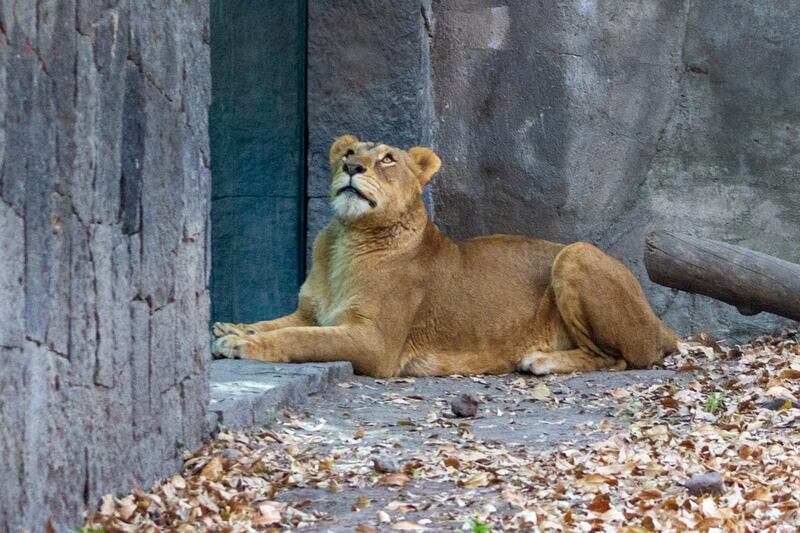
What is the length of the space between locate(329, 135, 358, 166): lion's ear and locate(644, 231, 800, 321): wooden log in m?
1.94

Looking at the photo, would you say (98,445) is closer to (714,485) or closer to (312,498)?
(312,498)

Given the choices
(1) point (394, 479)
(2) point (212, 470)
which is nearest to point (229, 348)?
(2) point (212, 470)

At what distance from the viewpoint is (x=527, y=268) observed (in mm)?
8039

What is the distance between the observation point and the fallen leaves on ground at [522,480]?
13.0ft

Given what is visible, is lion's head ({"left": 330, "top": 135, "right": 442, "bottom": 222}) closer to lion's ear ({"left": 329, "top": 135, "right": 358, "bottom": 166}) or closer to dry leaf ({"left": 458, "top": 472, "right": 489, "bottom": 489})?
lion's ear ({"left": 329, "top": 135, "right": 358, "bottom": 166})

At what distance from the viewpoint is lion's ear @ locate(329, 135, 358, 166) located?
7.68m

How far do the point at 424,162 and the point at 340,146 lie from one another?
1.79 ft

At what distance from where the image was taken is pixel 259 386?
576cm

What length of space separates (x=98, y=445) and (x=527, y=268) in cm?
468

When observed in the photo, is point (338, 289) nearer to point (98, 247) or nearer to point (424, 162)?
point (424, 162)

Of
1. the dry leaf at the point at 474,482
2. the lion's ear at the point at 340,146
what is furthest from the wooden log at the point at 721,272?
the dry leaf at the point at 474,482

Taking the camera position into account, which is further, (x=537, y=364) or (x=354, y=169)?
(x=537, y=364)

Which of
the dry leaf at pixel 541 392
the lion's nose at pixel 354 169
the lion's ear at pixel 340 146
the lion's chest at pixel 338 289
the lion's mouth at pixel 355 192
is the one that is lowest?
the dry leaf at pixel 541 392

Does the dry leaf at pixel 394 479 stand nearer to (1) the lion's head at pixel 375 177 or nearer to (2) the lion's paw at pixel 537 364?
(1) the lion's head at pixel 375 177
